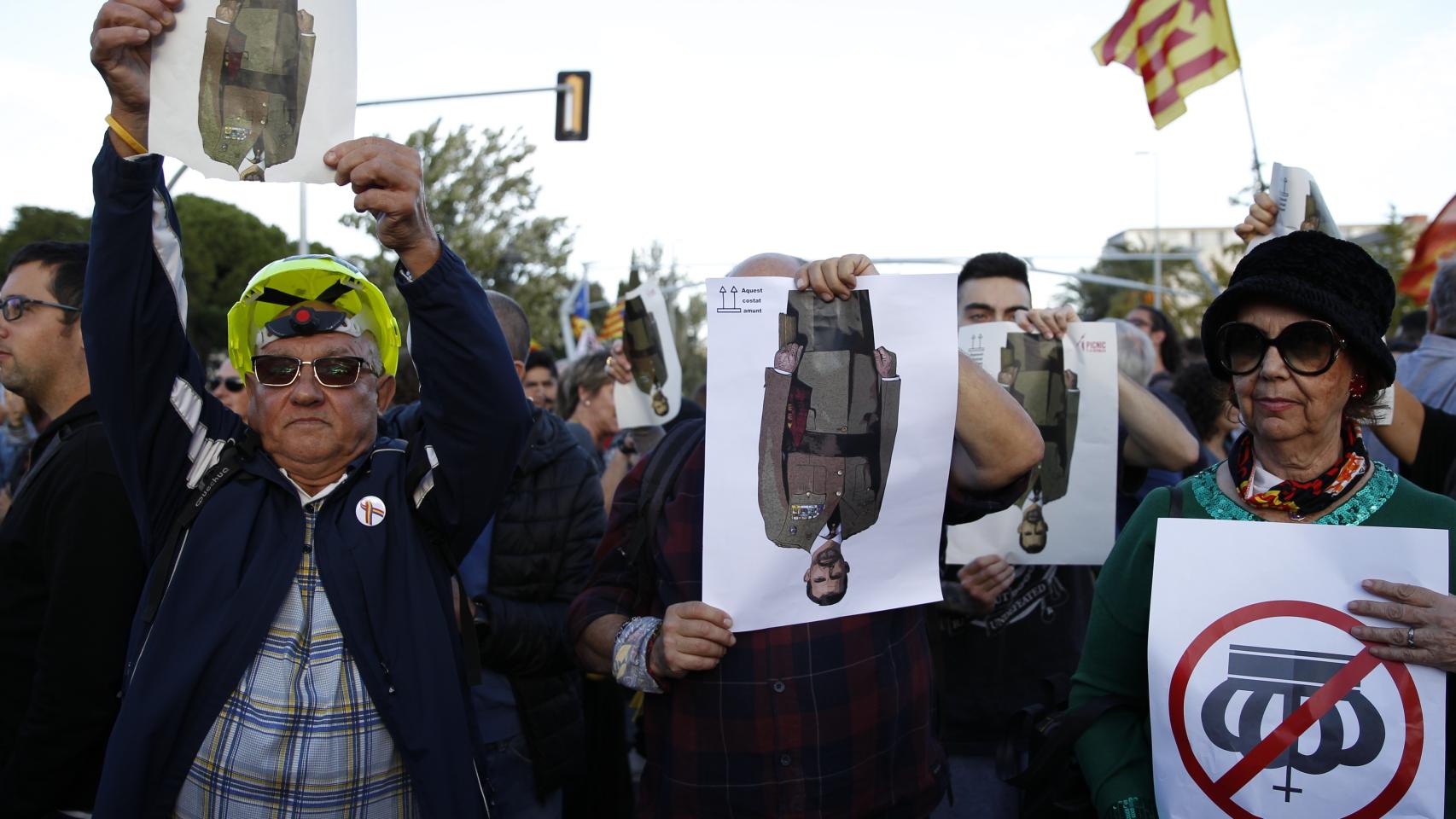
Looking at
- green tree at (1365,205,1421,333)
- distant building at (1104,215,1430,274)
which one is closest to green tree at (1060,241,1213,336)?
distant building at (1104,215,1430,274)

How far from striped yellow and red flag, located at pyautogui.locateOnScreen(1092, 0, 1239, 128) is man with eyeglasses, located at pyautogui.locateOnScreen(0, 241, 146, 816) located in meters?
4.08

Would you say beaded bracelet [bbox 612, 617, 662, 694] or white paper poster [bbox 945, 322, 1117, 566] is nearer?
beaded bracelet [bbox 612, 617, 662, 694]

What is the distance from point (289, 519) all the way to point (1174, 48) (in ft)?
12.7

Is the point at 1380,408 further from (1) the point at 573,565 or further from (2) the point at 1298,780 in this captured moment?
(1) the point at 573,565

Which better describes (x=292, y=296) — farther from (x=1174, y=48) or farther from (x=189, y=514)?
(x=1174, y=48)

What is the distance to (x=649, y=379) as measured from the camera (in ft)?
16.9

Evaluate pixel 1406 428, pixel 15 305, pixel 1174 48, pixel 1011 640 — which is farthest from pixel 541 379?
pixel 1406 428

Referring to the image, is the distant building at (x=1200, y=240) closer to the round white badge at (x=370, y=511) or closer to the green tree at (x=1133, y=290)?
the green tree at (x=1133, y=290)

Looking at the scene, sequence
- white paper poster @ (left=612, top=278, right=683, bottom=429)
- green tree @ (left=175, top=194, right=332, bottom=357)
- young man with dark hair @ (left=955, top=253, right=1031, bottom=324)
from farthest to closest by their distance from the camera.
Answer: green tree @ (left=175, top=194, right=332, bottom=357) → white paper poster @ (left=612, top=278, right=683, bottom=429) → young man with dark hair @ (left=955, top=253, right=1031, bottom=324)

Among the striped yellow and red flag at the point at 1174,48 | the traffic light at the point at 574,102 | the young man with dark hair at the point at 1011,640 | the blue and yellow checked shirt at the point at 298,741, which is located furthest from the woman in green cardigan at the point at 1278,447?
the traffic light at the point at 574,102

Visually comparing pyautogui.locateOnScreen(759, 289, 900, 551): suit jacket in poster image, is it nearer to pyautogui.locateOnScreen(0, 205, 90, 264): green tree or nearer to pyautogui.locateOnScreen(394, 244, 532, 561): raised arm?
pyautogui.locateOnScreen(394, 244, 532, 561): raised arm

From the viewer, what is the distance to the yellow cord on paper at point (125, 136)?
1.98 meters

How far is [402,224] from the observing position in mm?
2020

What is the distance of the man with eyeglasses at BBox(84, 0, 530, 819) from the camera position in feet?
6.59
